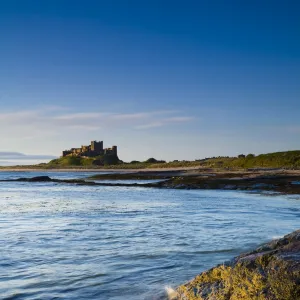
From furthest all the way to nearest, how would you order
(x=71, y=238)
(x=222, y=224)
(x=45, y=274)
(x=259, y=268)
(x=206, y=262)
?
(x=222, y=224) → (x=71, y=238) → (x=206, y=262) → (x=45, y=274) → (x=259, y=268)

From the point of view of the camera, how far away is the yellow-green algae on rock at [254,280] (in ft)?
14.5

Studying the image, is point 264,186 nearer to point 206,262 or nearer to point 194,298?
point 206,262

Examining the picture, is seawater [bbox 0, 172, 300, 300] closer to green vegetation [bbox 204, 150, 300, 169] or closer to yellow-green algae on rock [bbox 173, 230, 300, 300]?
yellow-green algae on rock [bbox 173, 230, 300, 300]

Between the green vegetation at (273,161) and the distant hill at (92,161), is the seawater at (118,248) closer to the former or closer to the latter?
the green vegetation at (273,161)

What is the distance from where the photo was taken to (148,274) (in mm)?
7844

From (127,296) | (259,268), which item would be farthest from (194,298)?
(127,296)

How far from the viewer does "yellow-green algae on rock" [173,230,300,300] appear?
4.43m

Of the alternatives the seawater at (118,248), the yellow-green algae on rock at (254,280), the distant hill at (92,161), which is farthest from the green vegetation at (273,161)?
the distant hill at (92,161)

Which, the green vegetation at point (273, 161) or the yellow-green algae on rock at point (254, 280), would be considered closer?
the yellow-green algae on rock at point (254, 280)

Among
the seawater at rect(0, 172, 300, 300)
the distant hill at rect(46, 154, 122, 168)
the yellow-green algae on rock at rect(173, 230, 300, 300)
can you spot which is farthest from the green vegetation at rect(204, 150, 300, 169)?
the distant hill at rect(46, 154, 122, 168)

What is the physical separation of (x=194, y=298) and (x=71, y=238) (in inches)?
267

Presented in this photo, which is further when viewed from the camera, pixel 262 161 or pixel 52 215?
pixel 262 161

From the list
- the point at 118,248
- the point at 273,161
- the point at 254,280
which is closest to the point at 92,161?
the point at 273,161

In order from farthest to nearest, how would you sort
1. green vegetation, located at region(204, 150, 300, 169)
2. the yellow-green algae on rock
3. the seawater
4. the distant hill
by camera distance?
the distant hill, green vegetation, located at region(204, 150, 300, 169), the seawater, the yellow-green algae on rock
